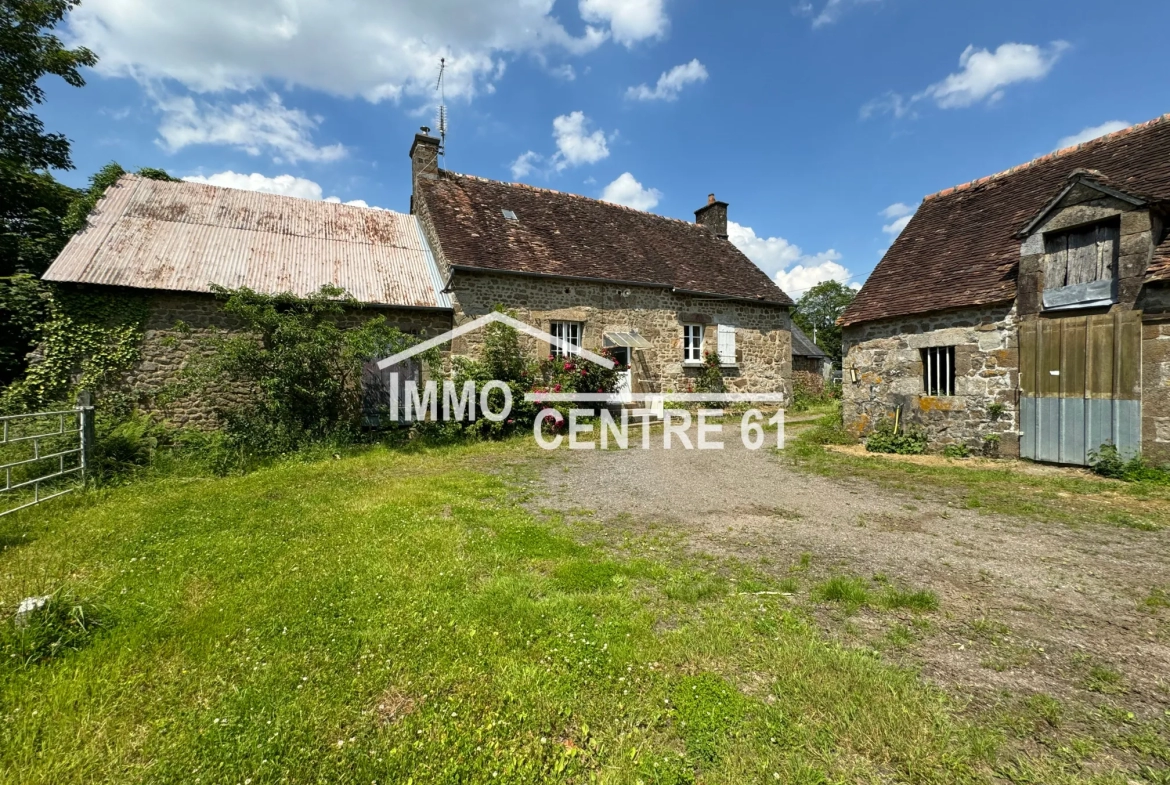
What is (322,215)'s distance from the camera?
1298 centimetres

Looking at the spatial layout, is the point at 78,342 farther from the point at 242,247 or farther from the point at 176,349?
the point at 242,247

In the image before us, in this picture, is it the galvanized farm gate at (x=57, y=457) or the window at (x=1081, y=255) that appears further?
the window at (x=1081, y=255)

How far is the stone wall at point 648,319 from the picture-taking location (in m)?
12.0

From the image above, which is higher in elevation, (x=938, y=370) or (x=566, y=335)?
(x=566, y=335)

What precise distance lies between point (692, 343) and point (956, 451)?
760 cm

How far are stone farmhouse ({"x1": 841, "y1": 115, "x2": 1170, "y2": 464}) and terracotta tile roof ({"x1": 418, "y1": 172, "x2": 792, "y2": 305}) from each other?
552 centimetres

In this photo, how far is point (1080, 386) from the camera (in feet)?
24.8

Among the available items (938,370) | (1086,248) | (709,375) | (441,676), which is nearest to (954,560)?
(441,676)

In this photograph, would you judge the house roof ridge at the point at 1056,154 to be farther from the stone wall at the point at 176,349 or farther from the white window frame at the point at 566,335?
the stone wall at the point at 176,349

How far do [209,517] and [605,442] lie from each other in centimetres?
717

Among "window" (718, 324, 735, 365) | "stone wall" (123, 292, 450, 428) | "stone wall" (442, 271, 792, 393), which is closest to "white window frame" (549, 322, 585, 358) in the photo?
"stone wall" (442, 271, 792, 393)

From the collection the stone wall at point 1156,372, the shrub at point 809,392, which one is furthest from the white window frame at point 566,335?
the stone wall at point 1156,372

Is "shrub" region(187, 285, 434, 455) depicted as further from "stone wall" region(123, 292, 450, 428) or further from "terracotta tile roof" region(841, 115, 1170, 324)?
"terracotta tile roof" region(841, 115, 1170, 324)

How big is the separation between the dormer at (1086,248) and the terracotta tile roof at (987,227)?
0.20m
